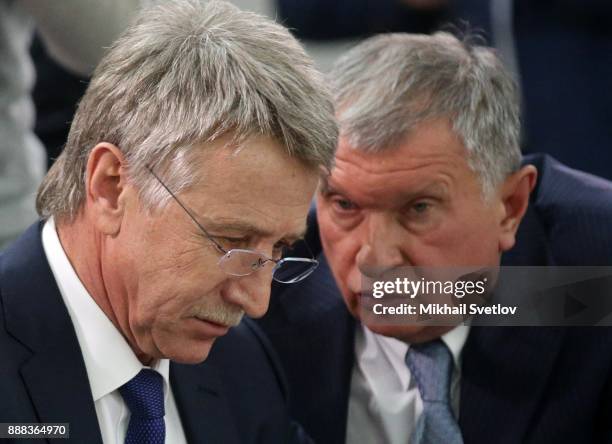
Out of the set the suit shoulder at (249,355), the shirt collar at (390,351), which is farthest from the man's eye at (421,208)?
the suit shoulder at (249,355)

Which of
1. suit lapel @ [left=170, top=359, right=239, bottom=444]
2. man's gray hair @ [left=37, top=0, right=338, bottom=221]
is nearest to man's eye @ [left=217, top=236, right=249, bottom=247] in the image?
man's gray hair @ [left=37, top=0, right=338, bottom=221]

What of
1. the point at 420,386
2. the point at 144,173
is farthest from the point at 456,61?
the point at 144,173

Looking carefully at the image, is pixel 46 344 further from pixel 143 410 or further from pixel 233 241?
pixel 233 241

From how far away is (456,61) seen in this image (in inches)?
106

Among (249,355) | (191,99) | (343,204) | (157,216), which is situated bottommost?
(249,355)

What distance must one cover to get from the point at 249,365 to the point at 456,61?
30.9 inches

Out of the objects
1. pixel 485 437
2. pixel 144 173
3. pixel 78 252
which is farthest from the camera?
pixel 485 437

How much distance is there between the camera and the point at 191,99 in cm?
207

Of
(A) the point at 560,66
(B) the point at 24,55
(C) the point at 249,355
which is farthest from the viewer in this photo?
(A) the point at 560,66

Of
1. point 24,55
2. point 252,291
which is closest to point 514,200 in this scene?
point 252,291

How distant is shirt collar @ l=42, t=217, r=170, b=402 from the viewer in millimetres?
2205

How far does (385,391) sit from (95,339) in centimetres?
77

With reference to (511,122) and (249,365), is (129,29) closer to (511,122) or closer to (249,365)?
(249,365)

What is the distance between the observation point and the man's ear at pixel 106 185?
2.11 meters
